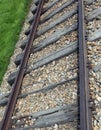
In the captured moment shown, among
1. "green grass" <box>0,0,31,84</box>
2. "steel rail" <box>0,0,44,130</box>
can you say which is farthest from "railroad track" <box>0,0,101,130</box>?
"green grass" <box>0,0,31,84</box>

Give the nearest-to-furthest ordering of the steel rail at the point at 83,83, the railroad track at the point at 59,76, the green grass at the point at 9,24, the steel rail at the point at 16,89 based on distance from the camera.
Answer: the steel rail at the point at 83,83, the railroad track at the point at 59,76, the steel rail at the point at 16,89, the green grass at the point at 9,24

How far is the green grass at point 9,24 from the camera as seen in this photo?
10.8 m

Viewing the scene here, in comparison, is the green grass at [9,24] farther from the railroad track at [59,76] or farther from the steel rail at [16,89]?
the steel rail at [16,89]

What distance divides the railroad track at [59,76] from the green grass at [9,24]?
1.08m

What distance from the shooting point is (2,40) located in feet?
38.3

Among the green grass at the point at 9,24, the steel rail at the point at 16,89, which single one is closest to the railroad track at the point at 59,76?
the steel rail at the point at 16,89

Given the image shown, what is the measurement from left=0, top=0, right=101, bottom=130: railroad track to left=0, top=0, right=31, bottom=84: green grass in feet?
3.55

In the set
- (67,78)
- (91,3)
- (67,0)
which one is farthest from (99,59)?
(67,0)

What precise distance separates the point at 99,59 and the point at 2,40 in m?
5.43

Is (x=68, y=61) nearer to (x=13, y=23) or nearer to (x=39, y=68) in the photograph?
(x=39, y=68)

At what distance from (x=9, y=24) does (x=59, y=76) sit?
547cm

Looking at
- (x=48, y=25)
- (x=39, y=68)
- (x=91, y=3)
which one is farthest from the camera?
(x=48, y=25)

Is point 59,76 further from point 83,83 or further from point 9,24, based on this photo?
point 9,24

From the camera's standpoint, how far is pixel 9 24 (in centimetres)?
1227
